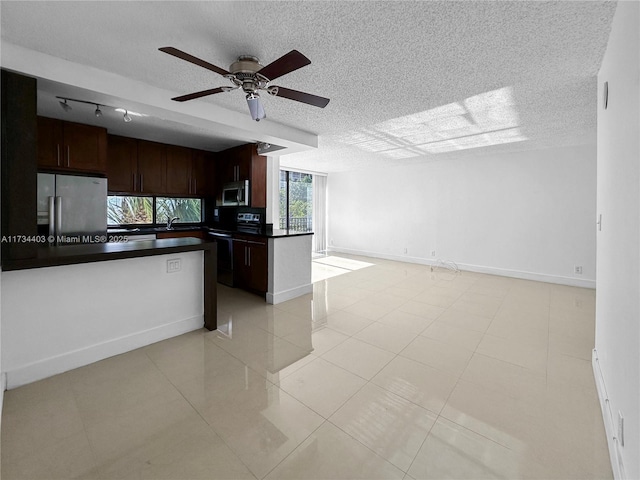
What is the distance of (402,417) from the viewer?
1751mm

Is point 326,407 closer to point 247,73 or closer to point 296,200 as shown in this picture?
point 247,73

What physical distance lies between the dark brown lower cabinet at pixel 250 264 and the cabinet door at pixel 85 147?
6.86 ft

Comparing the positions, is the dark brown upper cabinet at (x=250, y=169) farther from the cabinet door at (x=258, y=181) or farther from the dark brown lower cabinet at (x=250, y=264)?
the dark brown lower cabinet at (x=250, y=264)

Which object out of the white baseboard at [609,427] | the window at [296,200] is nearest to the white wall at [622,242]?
the white baseboard at [609,427]

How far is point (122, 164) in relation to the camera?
437 centimetres

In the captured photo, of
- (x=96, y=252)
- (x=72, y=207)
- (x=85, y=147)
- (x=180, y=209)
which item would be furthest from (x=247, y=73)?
(x=180, y=209)

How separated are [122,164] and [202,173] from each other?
4.07 feet

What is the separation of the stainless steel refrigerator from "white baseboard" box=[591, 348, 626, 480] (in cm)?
523

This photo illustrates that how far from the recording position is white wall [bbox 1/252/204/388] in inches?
79.5

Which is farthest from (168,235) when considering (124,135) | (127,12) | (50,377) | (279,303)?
(127,12)

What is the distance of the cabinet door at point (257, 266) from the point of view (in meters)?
4.05

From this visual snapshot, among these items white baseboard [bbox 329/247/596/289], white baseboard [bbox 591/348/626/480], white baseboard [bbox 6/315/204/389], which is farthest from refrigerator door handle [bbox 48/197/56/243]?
white baseboard [bbox 329/247/596/289]

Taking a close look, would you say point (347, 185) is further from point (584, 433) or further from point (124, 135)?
point (584, 433)

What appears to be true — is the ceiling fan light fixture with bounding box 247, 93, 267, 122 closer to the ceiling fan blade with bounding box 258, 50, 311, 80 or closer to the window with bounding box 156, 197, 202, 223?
the ceiling fan blade with bounding box 258, 50, 311, 80
